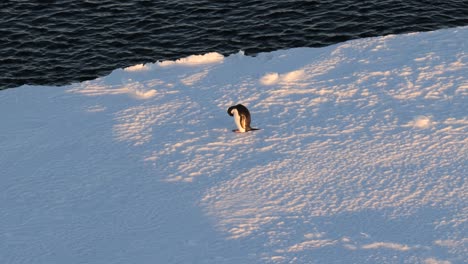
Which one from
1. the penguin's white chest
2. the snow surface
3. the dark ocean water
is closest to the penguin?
the penguin's white chest

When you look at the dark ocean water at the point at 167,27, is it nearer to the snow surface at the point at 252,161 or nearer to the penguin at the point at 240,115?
the snow surface at the point at 252,161

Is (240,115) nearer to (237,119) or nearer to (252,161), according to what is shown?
(237,119)

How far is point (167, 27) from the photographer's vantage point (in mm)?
31141

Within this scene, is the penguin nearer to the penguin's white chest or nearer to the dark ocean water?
the penguin's white chest

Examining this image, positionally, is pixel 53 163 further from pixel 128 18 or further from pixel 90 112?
pixel 128 18

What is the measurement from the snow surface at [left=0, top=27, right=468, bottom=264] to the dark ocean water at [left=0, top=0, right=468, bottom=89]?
4297mm

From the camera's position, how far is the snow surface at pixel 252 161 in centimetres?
1772

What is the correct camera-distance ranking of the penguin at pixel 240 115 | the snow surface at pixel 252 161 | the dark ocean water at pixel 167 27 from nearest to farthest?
the snow surface at pixel 252 161, the penguin at pixel 240 115, the dark ocean water at pixel 167 27

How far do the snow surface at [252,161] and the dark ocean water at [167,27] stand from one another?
4.30 meters

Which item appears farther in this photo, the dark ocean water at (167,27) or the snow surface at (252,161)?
the dark ocean water at (167,27)

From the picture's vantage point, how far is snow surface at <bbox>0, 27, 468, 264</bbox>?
17.7 m

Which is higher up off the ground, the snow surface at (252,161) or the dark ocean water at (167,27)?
the dark ocean water at (167,27)

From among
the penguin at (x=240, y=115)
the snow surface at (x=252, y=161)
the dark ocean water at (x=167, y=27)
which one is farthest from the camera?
the dark ocean water at (x=167, y=27)

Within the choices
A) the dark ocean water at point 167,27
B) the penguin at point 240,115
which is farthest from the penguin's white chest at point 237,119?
the dark ocean water at point 167,27
